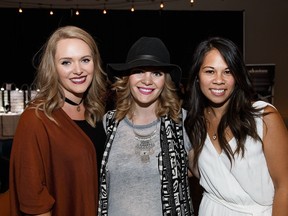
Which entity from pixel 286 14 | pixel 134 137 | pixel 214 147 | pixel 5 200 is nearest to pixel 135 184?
pixel 134 137

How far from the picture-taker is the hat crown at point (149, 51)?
2158 mm

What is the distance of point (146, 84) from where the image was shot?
84.7 inches

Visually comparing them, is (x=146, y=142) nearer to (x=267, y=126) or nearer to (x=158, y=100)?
(x=158, y=100)

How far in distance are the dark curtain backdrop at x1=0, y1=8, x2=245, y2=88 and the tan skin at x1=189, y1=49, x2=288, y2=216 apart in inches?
323

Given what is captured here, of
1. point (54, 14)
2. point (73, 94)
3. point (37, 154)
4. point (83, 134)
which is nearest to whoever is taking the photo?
point (37, 154)

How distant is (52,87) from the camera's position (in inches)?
80.7

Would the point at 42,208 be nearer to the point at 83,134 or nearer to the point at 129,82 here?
the point at 83,134

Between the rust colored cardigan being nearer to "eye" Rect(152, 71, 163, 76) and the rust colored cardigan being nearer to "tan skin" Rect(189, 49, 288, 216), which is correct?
"eye" Rect(152, 71, 163, 76)

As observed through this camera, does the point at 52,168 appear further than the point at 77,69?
No

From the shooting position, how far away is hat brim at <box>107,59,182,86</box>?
83.0 inches

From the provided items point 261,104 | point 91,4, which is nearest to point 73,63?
point 261,104

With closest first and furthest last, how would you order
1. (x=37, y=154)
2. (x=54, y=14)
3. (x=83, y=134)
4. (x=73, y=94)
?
(x=37, y=154) < (x=83, y=134) < (x=73, y=94) < (x=54, y=14)

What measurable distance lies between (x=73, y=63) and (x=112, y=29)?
842 centimetres

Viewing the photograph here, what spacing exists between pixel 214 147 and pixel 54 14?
28.6 feet
